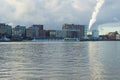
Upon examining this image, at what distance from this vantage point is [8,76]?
30.1m

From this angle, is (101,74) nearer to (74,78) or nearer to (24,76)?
(74,78)

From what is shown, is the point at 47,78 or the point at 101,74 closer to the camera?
the point at 47,78

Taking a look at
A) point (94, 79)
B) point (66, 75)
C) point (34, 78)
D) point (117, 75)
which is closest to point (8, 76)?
point (34, 78)

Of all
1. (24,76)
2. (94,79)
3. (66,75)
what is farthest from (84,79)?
(24,76)

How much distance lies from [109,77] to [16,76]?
306 inches

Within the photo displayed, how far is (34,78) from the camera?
2859cm

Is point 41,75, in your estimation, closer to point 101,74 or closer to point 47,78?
point 47,78

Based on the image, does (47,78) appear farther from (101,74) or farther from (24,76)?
(101,74)

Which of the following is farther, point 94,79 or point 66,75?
point 66,75

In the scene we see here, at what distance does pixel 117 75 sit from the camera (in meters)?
30.2

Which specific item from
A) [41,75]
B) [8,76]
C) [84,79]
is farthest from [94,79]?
[8,76]

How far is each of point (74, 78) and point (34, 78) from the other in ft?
10.5

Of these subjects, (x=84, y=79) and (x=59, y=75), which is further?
(x=59, y=75)

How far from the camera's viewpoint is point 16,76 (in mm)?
30062
